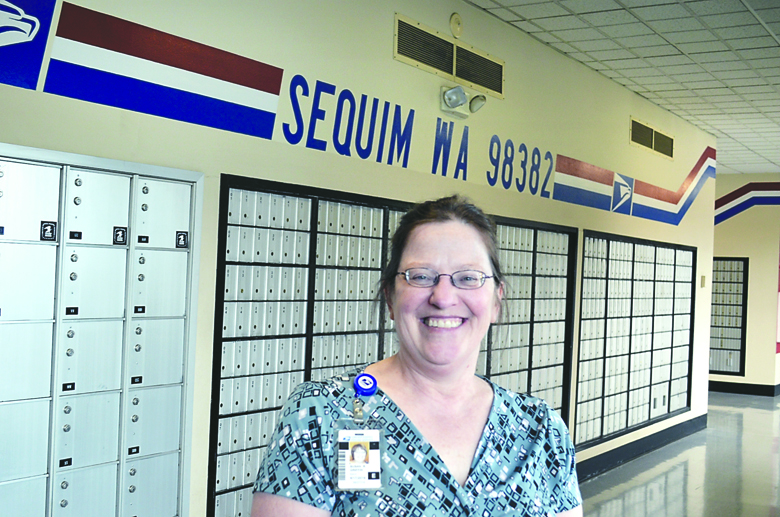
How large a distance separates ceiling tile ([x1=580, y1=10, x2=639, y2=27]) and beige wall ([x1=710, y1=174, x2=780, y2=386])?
26.9 feet

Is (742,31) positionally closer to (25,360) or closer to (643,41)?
(643,41)

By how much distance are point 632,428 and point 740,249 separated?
6.13 meters

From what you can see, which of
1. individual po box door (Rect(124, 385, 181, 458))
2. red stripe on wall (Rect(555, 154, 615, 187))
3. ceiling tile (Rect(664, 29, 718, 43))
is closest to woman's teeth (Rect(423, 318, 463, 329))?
individual po box door (Rect(124, 385, 181, 458))

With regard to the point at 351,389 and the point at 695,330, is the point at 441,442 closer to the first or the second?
the point at 351,389

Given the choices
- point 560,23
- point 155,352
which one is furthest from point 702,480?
point 155,352

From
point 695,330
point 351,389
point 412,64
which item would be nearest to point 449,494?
point 351,389

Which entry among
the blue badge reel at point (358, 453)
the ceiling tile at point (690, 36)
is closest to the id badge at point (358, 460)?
the blue badge reel at point (358, 453)

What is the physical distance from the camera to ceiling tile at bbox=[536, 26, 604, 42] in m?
5.56

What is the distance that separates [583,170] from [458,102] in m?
2.20

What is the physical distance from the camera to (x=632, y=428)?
7.63 metres

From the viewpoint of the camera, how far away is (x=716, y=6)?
4902 millimetres

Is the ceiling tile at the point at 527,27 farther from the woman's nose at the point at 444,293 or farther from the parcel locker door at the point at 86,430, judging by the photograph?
the woman's nose at the point at 444,293

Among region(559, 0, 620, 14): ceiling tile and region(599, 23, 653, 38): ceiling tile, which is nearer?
region(559, 0, 620, 14): ceiling tile

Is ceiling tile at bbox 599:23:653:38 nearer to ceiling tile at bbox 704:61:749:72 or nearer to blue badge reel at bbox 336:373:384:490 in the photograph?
ceiling tile at bbox 704:61:749:72
